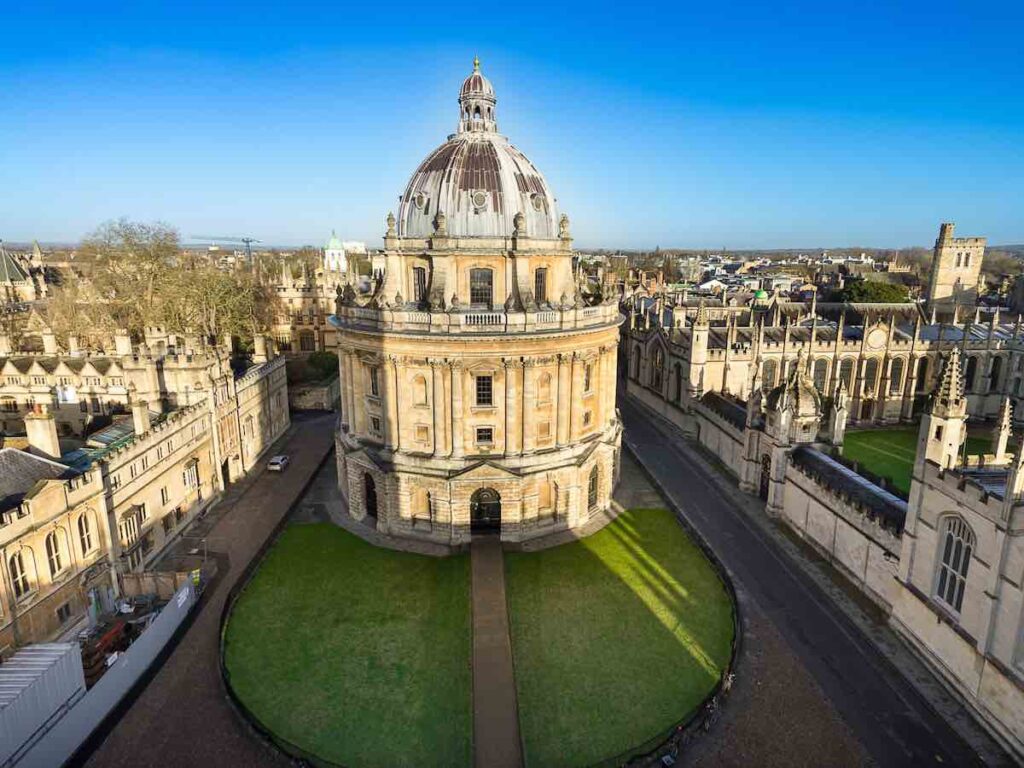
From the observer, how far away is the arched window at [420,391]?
105 ft

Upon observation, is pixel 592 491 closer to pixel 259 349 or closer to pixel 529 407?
pixel 529 407

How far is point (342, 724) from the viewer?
2073cm

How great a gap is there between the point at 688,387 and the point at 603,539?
2250 centimetres

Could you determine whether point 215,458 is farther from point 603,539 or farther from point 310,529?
point 603,539

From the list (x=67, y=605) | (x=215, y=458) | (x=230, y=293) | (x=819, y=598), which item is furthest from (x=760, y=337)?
(x=230, y=293)

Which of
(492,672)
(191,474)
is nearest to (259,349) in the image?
(191,474)

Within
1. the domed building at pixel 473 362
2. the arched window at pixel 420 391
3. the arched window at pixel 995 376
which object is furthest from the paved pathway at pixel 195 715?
the arched window at pixel 995 376

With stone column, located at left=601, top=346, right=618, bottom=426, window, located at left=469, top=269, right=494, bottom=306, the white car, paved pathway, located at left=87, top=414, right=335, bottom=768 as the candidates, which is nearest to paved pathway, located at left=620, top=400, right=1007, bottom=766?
stone column, located at left=601, top=346, right=618, bottom=426

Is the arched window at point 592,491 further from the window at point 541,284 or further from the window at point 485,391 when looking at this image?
the window at point 541,284

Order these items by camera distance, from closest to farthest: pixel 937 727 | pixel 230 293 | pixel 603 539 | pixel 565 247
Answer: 1. pixel 937 727
2. pixel 603 539
3. pixel 565 247
4. pixel 230 293

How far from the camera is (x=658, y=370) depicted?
192ft

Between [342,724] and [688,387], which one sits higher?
[688,387]

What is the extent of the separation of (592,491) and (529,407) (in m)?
8.10

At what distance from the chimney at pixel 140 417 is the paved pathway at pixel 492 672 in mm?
18746
